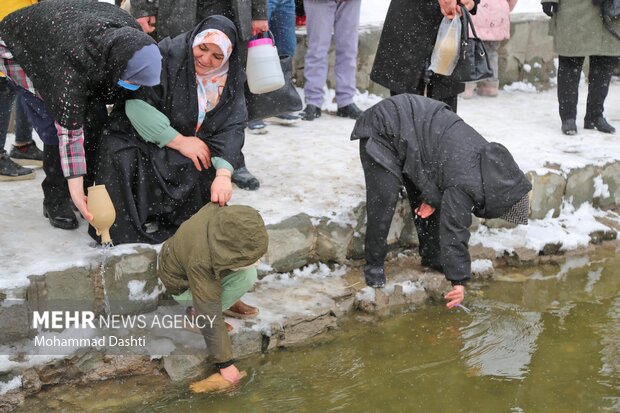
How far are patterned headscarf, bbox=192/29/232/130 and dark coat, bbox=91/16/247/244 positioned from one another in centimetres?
3

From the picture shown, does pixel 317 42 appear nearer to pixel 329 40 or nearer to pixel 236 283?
pixel 329 40

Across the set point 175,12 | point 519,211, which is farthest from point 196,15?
point 519,211

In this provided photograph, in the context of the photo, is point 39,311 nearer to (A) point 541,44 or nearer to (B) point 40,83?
(B) point 40,83

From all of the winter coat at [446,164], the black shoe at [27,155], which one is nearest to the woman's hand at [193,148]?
the winter coat at [446,164]

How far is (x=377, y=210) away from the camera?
4.38 meters

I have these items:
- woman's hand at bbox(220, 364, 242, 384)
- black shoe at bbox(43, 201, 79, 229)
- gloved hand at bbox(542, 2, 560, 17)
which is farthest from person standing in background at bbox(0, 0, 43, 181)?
gloved hand at bbox(542, 2, 560, 17)

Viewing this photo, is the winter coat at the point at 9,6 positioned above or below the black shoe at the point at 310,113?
above

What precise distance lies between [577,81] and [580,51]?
0.95 feet

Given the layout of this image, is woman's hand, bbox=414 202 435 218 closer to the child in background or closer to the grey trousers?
the grey trousers

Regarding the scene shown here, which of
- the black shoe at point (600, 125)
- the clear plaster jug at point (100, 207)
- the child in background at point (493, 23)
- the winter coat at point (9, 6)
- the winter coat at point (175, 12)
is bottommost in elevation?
the black shoe at point (600, 125)

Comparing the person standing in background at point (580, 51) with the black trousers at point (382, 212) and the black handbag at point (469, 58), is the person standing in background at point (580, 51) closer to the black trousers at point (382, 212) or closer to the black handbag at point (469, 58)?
the black handbag at point (469, 58)

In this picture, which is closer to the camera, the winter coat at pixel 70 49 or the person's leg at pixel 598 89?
the winter coat at pixel 70 49

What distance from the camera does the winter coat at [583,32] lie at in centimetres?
606

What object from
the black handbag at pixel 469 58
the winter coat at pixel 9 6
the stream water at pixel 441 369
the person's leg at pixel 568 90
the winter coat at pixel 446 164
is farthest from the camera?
the person's leg at pixel 568 90
